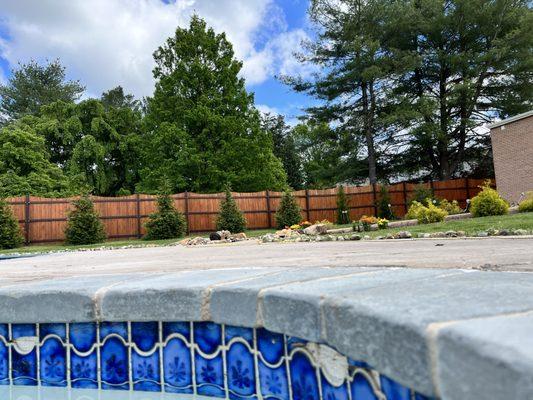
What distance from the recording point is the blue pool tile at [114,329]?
1550 millimetres

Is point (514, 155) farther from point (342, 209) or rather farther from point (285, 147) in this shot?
point (285, 147)

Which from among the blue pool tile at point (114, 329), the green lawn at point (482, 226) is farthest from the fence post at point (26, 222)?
the blue pool tile at point (114, 329)

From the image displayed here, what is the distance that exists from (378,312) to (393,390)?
7.8 inches

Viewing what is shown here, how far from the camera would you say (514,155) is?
1511cm

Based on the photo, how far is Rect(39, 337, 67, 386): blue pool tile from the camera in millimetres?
1645

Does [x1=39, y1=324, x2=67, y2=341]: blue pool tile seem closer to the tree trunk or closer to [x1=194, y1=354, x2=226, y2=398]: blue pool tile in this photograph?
[x1=194, y1=354, x2=226, y2=398]: blue pool tile

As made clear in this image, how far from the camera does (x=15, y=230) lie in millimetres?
13461

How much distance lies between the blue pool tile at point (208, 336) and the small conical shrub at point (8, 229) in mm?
14150

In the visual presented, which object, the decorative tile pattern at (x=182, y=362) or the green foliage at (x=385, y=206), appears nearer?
the decorative tile pattern at (x=182, y=362)

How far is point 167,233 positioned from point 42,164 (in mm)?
11037

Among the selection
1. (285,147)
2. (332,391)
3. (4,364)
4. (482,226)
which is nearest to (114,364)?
(4,364)

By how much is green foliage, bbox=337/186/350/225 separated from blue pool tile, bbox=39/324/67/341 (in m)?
15.6

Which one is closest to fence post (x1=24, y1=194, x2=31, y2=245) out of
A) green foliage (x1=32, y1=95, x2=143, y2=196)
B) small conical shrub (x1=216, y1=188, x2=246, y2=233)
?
small conical shrub (x1=216, y1=188, x2=246, y2=233)

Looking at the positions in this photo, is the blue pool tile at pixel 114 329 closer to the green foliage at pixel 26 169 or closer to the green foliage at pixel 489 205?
the green foliage at pixel 489 205
